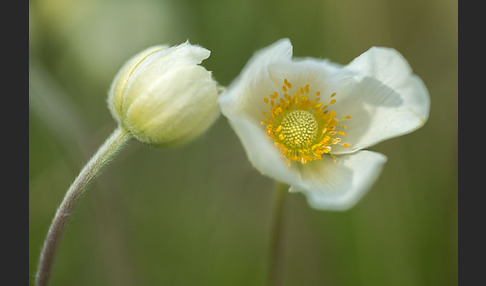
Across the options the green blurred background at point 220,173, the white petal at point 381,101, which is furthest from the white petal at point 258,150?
the green blurred background at point 220,173

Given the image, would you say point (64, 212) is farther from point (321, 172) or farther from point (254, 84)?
point (321, 172)

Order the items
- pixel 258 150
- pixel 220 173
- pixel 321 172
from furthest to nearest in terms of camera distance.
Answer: pixel 220 173 → pixel 321 172 → pixel 258 150

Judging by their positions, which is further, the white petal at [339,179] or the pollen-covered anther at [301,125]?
the pollen-covered anther at [301,125]

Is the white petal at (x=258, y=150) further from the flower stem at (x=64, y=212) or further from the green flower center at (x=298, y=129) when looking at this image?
the flower stem at (x=64, y=212)

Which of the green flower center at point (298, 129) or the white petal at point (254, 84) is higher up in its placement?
the white petal at point (254, 84)

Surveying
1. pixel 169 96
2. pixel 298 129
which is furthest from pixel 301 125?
pixel 169 96

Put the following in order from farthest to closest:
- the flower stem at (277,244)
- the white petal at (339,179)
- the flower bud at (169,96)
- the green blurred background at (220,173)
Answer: the green blurred background at (220,173) → the flower stem at (277,244) → the flower bud at (169,96) → the white petal at (339,179)
